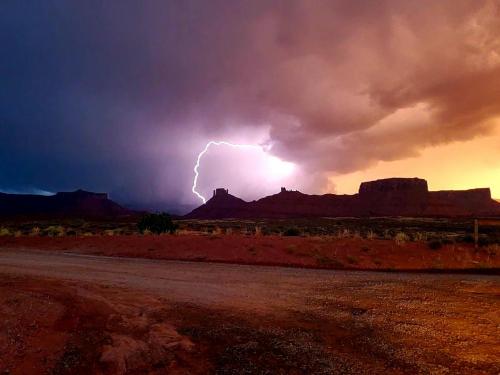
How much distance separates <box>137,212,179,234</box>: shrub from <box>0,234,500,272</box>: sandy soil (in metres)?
7.59

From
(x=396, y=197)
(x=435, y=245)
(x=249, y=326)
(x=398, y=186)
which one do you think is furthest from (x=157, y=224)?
(x=398, y=186)

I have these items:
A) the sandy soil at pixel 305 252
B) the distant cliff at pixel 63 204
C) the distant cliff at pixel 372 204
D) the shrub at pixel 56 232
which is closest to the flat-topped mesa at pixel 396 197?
the distant cliff at pixel 372 204

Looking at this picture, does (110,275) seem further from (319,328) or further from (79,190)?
(79,190)

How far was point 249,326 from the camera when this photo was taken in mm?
7297

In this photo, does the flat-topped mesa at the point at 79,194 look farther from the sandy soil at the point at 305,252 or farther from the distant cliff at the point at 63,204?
the sandy soil at the point at 305,252

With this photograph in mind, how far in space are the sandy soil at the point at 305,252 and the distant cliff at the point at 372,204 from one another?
373 ft

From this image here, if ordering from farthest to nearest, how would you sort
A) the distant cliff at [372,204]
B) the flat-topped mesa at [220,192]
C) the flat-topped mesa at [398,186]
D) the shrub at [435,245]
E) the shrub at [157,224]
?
the flat-topped mesa at [220,192], the flat-topped mesa at [398,186], the distant cliff at [372,204], the shrub at [157,224], the shrub at [435,245]

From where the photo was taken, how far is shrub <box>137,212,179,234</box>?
110ft

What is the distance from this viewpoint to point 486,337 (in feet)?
21.4

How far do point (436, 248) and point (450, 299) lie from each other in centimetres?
1260

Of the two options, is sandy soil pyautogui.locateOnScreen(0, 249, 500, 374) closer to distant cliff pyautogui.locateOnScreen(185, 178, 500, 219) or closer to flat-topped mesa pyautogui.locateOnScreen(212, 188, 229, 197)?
distant cliff pyautogui.locateOnScreen(185, 178, 500, 219)

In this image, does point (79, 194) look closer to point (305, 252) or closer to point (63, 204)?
point (63, 204)

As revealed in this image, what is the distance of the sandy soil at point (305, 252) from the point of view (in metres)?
18.5

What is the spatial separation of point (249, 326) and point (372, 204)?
149 metres
